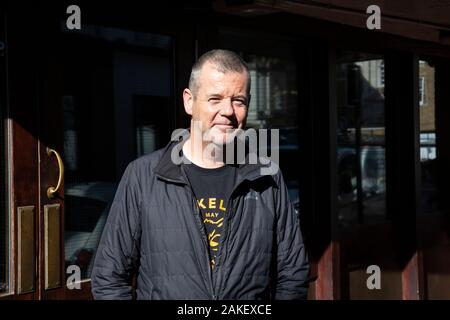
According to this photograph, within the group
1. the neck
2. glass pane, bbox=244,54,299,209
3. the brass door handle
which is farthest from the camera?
glass pane, bbox=244,54,299,209

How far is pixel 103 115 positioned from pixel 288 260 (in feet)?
5.49

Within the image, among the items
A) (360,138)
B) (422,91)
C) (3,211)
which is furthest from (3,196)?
(422,91)

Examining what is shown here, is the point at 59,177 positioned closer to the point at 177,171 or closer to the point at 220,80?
the point at 177,171

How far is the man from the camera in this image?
7.84 ft

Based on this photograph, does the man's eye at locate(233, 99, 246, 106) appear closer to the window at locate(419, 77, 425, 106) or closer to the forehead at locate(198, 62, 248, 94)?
the forehead at locate(198, 62, 248, 94)

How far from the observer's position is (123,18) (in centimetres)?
379

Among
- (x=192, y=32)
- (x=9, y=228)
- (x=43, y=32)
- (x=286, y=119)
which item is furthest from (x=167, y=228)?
(x=286, y=119)

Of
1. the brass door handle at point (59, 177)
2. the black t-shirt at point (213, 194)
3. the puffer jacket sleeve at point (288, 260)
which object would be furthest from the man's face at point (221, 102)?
the brass door handle at point (59, 177)

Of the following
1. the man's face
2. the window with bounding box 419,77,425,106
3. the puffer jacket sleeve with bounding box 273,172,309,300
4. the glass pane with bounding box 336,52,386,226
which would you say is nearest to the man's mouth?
the man's face

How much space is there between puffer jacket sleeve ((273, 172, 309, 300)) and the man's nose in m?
0.37

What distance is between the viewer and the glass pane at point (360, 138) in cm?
530

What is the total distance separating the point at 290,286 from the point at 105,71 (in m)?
1.83

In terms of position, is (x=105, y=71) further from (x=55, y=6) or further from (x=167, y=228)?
(x=167, y=228)

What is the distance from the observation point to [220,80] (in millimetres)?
2424
